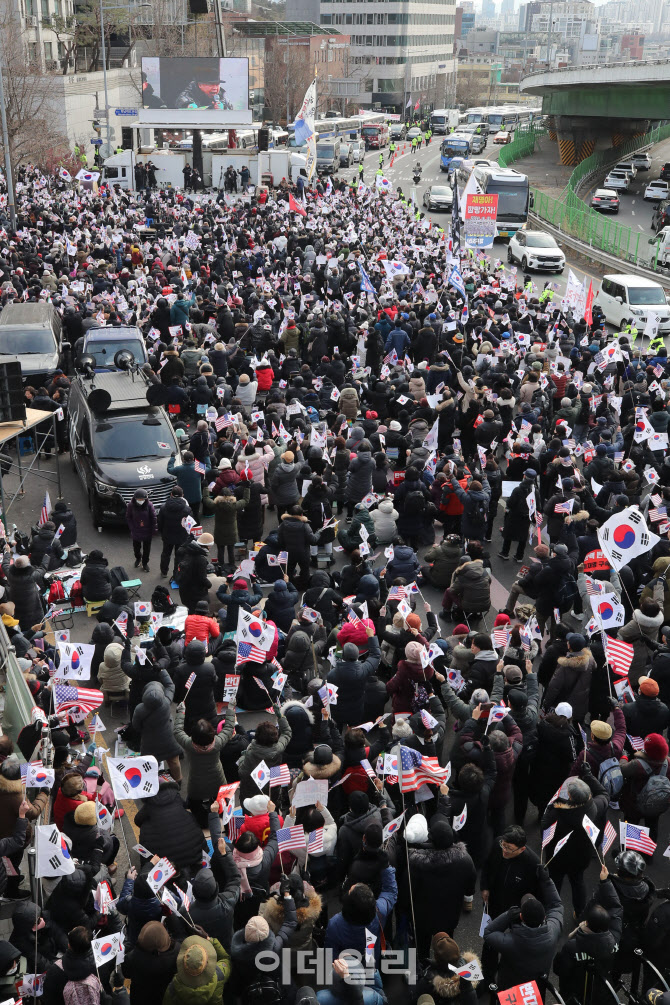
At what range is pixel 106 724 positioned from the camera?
1034cm

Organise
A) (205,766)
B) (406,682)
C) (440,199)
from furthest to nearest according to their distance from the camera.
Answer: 1. (440,199)
2. (406,682)
3. (205,766)

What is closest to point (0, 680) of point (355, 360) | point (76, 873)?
point (76, 873)

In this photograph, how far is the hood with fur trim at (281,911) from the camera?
20.6 ft

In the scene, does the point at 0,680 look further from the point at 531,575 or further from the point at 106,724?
the point at 531,575

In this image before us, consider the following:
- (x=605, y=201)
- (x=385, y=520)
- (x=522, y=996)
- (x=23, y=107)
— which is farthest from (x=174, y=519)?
(x=605, y=201)

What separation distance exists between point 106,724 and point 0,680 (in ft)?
5.02

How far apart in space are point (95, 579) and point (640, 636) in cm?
584

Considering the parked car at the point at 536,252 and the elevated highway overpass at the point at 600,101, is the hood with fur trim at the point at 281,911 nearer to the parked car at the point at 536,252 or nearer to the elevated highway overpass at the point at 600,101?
the parked car at the point at 536,252

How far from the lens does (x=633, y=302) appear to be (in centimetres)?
2683

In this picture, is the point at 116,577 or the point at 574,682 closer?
the point at 574,682

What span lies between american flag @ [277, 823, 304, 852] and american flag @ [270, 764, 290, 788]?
674 mm

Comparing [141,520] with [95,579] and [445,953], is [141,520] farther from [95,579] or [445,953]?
[445,953]

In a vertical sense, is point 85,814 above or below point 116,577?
above

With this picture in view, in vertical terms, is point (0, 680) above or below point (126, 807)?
above
